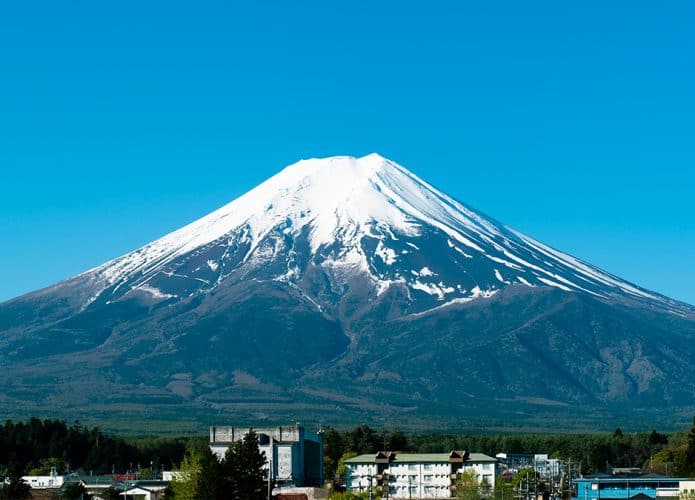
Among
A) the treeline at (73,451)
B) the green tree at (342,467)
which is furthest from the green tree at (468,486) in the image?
the treeline at (73,451)

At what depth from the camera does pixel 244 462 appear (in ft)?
264

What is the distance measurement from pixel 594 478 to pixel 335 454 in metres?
40.7

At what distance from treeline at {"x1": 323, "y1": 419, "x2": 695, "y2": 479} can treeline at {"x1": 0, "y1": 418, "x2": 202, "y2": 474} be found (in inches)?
538

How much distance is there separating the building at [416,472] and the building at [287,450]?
274cm

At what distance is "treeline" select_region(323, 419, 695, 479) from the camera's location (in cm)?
12988

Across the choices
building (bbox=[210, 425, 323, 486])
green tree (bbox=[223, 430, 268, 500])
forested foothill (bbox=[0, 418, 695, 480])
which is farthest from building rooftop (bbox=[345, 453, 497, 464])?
green tree (bbox=[223, 430, 268, 500])

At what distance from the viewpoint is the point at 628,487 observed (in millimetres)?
94812

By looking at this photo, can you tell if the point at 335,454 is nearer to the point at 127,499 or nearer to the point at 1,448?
the point at 1,448

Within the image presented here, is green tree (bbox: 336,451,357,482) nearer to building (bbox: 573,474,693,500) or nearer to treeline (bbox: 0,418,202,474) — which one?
treeline (bbox: 0,418,202,474)

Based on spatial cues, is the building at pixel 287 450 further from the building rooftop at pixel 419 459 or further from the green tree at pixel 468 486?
the green tree at pixel 468 486

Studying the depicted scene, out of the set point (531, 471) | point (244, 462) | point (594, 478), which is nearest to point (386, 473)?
point (531, 471)

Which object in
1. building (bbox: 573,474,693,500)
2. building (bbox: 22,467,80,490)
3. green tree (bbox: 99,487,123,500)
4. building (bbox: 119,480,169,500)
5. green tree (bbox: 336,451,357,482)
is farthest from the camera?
green tree (bbox: 336,451,357,482)

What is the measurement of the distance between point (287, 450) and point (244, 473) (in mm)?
30115

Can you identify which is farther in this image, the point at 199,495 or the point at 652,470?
the point at 652,470
